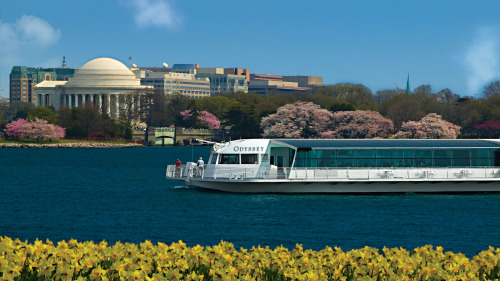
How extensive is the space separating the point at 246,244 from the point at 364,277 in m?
20.5

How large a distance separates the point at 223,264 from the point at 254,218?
28.3 metres

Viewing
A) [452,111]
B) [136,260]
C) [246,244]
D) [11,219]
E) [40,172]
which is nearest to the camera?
[136,260]

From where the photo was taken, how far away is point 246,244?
132 ft

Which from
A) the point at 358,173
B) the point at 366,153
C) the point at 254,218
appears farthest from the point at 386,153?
the point at 254,218

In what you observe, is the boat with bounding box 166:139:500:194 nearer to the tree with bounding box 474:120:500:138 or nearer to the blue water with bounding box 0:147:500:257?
the blue water with bounding box 0:147:500:257

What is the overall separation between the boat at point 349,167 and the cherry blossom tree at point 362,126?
3994 inches

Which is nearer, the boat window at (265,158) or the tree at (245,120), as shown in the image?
the boat window at (265,158)

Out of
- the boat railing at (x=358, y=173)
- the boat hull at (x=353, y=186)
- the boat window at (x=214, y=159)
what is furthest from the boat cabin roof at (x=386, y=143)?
the boat window at (x=214, y=159)

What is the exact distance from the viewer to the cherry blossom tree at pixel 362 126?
6496 inches

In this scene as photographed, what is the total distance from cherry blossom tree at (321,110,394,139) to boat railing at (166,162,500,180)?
338ft

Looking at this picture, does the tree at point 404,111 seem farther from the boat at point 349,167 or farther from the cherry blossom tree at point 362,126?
the boat at point 349,167

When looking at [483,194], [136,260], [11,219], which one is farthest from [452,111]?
[136,260]

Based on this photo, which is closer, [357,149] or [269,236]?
[269,236]

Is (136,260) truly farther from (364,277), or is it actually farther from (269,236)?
(269,236)
